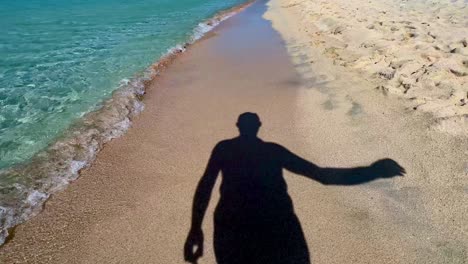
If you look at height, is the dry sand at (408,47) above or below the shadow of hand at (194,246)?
above

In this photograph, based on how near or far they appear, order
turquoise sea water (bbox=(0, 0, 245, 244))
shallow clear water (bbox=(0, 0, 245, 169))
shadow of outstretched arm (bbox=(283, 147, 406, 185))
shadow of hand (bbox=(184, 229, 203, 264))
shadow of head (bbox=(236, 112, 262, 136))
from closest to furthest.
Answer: shadow of hand (bbox=(184, 229, 203, 264)) < shadow of outstretched arm (bbox=(283, 147, 406, 185)) < turquoise sea water (bbox=(0, 0, 245, 244)) < shadow of head (bbox=(236, 112, 262, 136)) < shallow clear water (bbox=(0, 0, 245, 169))

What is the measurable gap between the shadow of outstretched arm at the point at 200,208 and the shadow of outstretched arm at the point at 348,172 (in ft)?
3.91

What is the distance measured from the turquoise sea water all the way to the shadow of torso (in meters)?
2.68

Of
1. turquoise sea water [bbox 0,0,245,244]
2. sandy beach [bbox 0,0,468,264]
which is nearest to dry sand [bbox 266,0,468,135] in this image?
sandy beach [bbox 0,0,468,264]

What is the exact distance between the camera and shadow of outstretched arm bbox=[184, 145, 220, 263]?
4.13 m

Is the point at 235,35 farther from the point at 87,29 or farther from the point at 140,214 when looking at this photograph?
the point at 140,214

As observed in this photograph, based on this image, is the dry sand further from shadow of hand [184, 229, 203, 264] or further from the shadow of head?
shadow of hand [184, 229, 203, 264]

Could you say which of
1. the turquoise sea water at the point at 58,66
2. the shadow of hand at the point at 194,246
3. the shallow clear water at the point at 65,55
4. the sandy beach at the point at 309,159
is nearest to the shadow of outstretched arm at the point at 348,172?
the sandy beach at the point at 309,159

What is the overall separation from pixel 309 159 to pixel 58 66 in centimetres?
939

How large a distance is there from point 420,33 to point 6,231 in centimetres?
1166

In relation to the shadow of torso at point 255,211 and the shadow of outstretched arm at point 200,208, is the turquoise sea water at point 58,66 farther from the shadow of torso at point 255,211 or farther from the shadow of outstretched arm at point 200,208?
the shadow of torso at point 255,211

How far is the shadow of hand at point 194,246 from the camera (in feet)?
13.3

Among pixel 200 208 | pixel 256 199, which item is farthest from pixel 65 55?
pixel 256 199

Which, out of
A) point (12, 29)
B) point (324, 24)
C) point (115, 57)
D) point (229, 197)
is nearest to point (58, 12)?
point (12, 29)
